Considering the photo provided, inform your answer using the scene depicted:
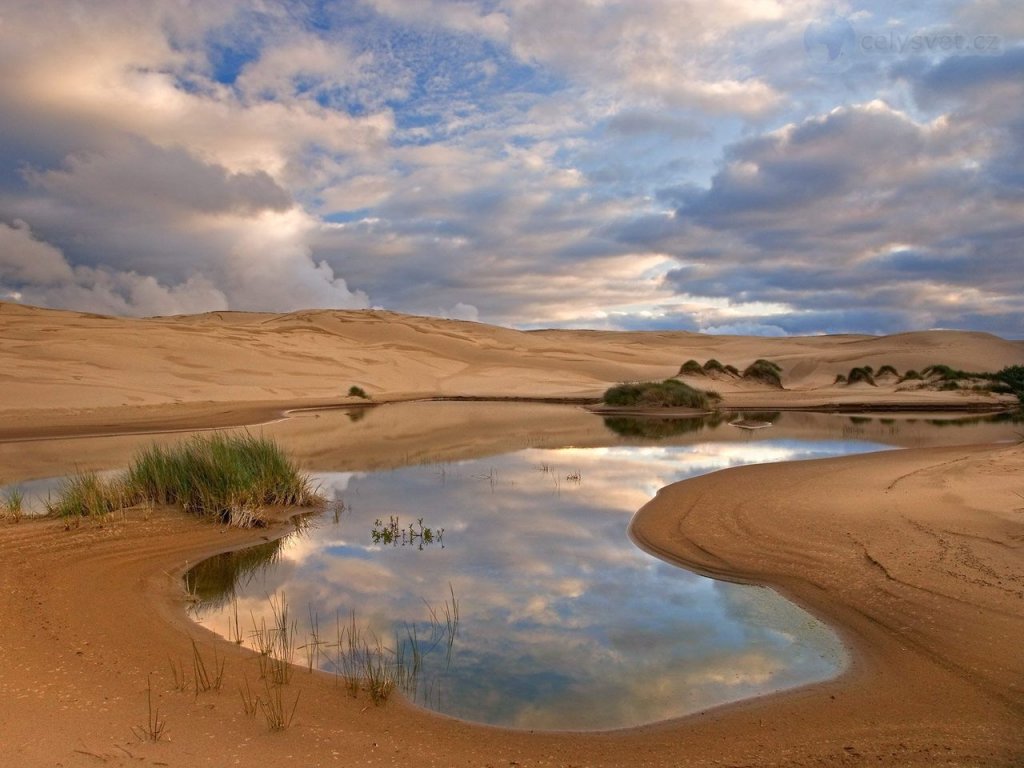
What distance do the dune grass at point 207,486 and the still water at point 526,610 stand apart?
2.67ft

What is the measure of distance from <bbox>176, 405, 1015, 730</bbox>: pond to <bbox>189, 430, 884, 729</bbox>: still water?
0.02m

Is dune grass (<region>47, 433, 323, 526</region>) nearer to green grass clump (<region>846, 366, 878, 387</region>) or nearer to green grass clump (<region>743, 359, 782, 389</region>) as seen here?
green grass clump (<region>743, 359, 782, 389</region>)

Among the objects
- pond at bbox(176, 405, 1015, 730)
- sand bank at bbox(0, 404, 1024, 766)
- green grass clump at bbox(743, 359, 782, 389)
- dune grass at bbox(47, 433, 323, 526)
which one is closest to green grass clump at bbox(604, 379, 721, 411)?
green grass clump at bbox(743, 359, 782, 389)

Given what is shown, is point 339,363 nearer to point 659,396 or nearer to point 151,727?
point 659,396

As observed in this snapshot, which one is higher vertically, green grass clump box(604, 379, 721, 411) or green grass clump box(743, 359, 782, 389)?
green grass clump box(743, 359, 782, 389)

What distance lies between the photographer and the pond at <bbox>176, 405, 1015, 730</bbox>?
16.8 ft

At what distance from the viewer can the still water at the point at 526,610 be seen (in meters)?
5.12

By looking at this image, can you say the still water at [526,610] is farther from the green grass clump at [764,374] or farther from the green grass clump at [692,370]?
the green grass clump at [764,374]

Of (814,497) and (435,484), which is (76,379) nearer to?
(435,484)

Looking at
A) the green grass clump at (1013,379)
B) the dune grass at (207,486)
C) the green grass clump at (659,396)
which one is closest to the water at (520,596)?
the dune grass at (207,486)

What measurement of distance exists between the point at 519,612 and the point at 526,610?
77mm

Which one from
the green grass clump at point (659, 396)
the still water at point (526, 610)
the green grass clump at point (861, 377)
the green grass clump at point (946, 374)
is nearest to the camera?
the still water at point (526, 610)

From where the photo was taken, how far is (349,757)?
412 centimetres

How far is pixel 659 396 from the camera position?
32094 mm
